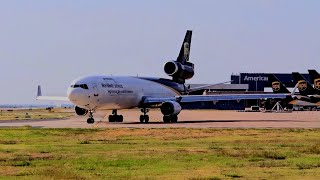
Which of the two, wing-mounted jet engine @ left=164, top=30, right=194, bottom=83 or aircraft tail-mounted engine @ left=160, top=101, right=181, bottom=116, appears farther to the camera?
wing-mounted jet engine @ left=164, top=30, right=194, bottom=83

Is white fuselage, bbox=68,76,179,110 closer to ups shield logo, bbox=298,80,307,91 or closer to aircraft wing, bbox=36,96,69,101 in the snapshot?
aircraft wing, bbox=36,96,69,101

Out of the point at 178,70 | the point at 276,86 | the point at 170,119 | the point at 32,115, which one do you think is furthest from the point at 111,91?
the point at 276,86

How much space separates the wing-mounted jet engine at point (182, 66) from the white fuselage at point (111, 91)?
7.40 ft

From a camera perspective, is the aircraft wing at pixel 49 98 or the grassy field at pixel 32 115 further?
the grassy field at pixel 32 115

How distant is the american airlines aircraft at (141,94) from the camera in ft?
200

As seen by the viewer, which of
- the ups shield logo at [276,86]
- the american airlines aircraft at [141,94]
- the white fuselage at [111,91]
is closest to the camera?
the white fuselage at [111,91]

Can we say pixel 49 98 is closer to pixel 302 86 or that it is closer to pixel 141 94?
pixel 141 94

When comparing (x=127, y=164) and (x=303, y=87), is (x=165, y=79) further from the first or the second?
(x=303, y=87)

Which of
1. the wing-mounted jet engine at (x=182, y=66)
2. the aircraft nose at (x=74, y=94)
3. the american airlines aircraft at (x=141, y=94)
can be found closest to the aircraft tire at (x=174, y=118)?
the american airlines aircraft at (x=141, y=94)

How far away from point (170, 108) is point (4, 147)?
1374 inches

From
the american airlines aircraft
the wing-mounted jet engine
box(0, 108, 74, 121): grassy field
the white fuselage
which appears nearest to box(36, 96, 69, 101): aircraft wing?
the american airlines aircraft

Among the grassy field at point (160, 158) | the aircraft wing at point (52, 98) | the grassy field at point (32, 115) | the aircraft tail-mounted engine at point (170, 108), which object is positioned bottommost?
the grassy field at point (32, 115)

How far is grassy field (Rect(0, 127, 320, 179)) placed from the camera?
65.8 ft

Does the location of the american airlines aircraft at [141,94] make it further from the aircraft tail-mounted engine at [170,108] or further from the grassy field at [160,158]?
the grassy field at [160,158]
